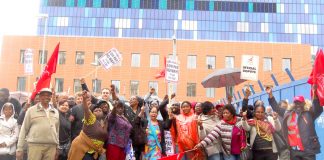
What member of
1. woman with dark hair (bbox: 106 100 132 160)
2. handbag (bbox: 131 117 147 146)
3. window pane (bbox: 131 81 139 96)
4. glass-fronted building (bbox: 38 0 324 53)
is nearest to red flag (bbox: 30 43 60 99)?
woman with dark hair (bbox: 106 100 132 160)

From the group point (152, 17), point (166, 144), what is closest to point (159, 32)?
point (152, 17)

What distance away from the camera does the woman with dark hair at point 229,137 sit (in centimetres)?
683

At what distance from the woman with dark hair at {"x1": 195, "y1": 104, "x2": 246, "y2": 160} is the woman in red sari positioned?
250 millimetres

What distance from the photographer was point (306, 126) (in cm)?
656

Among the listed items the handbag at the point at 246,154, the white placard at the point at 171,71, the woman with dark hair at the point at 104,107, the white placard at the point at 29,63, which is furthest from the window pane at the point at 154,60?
the handbag at the point at 246,154

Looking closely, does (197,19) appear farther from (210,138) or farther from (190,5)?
(210,138)

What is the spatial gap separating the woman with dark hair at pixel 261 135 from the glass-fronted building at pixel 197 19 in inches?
2633

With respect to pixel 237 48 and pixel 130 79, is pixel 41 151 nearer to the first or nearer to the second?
pixel 130 79

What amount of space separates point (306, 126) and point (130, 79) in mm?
40822

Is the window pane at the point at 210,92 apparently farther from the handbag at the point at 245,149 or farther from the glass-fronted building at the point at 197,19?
the handbag at the point at 245,149

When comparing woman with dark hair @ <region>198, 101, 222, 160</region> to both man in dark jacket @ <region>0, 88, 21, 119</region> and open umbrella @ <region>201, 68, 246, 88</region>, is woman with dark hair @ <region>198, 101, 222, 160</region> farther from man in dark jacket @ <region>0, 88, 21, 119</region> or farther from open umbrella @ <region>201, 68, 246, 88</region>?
open umbrella @ <region>201, 68, 246, 88</region>

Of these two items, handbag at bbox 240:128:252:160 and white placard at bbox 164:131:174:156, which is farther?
white placard at bbox 164:131:174:156

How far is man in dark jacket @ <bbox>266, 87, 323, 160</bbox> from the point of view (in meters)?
6.53

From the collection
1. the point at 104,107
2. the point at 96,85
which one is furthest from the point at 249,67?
the point at 96,85
